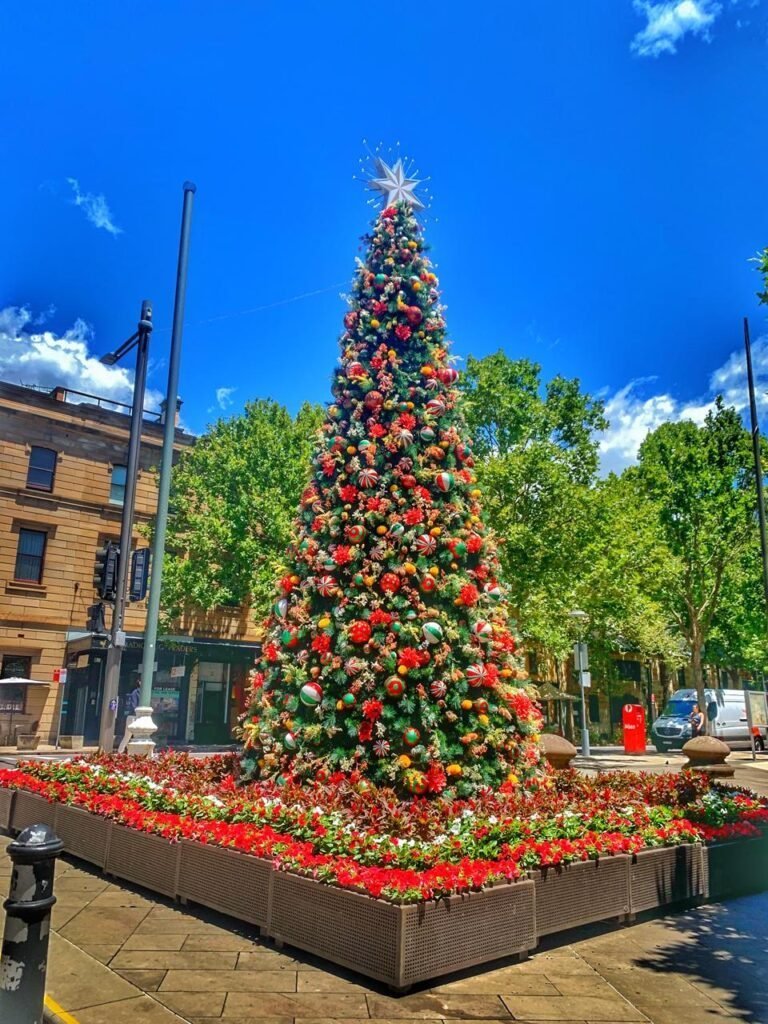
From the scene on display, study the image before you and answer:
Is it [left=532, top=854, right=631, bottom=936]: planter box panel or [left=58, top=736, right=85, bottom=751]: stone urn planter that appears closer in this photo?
[left=532, top=854, right=631, bottom=936]: planter box panel

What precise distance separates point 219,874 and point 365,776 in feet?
6.21

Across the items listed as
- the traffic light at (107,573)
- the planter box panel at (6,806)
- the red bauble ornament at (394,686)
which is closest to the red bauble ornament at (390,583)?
the red bauble ornament at (394,686)

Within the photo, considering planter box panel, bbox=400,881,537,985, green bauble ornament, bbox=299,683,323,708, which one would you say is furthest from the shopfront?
planter box panel, bbox=400,881,537,985

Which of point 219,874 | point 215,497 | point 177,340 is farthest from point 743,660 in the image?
point 219,874

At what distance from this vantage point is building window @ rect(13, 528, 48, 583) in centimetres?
2870

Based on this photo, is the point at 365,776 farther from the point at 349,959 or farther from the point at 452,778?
the point at 349,959

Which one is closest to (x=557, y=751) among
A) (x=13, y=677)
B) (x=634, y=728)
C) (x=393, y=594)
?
(x=393, y=594)

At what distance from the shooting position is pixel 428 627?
7.90 meters

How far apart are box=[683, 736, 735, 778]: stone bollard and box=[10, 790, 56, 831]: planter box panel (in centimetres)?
834

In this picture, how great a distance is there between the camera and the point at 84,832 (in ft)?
26.2

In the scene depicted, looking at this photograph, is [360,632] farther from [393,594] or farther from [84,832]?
[84,832]

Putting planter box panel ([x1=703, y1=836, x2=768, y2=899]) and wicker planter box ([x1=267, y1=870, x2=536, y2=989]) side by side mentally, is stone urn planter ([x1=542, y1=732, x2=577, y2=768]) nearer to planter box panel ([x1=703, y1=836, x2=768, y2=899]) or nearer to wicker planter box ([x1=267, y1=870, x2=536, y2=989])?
planter box panel ([x1=703, y1=836, x2=768, y2=899])

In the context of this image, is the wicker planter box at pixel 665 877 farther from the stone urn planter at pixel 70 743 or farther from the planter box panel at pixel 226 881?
the stone urn planter at pixel 70 743

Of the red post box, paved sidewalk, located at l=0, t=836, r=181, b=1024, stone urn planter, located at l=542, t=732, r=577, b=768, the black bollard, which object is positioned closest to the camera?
the black bollard
